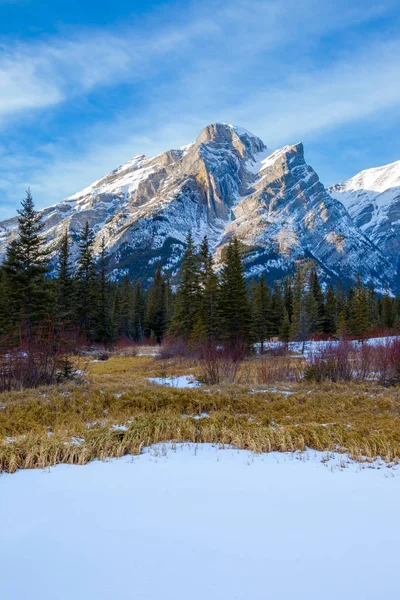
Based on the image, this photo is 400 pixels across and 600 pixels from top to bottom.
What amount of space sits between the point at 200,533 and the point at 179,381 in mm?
11547

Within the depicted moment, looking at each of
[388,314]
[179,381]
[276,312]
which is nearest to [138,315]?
[276,312]

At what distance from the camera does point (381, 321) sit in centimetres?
5588

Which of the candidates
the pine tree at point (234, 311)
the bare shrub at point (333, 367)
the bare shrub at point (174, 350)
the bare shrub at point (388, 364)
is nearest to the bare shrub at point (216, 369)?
the bare shrub at point (333, 367)

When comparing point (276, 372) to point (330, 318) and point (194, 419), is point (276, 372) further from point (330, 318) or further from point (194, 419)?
point (330, 318)

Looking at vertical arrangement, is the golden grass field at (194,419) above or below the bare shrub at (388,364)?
below

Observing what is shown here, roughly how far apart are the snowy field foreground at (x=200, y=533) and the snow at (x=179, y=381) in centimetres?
833

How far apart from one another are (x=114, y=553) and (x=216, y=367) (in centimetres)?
1084

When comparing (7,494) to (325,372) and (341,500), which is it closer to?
(341,500)

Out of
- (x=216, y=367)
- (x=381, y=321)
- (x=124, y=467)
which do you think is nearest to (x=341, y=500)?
(x=124, y=467)

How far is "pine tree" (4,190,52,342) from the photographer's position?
23478mm

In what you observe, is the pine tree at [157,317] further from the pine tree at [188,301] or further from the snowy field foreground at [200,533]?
the snowy field foreground at [200,533]

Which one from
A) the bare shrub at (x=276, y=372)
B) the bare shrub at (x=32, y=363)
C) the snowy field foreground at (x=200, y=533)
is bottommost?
the snowy field foreground at (x=200, y=533)

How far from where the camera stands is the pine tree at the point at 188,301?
32.4 meters

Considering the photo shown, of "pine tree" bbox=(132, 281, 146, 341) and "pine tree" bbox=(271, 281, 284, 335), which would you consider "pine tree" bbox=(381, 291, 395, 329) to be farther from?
"pine tree" bbox=(132, 281, 146, 341)
